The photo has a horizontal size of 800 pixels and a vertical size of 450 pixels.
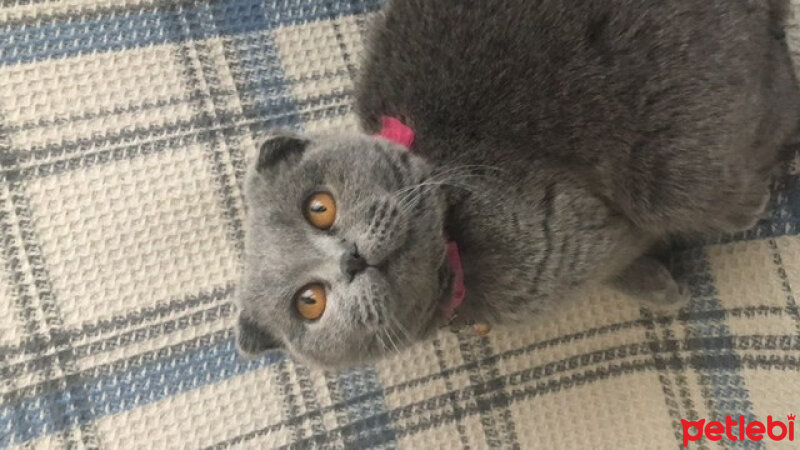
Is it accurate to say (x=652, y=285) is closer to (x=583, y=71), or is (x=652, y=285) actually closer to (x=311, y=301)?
(x=583, y=71)

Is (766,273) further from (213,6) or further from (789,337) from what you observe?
(213,6)

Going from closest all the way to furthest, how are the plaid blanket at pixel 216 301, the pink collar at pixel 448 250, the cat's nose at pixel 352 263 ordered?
the cat's nose at pixel 352 263 < the pink collar at pixel 448 250 < the plaid blanket at pixel 216 301

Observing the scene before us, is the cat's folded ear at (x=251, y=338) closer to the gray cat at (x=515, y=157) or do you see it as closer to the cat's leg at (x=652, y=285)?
the gray cat at (x=515, y=157)

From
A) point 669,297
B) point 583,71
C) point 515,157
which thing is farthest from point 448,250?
point 669,297

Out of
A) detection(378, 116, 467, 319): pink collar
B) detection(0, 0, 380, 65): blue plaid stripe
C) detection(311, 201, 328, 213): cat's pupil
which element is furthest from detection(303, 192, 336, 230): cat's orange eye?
detection(0, 0, 380, 65): blue plaid stripe

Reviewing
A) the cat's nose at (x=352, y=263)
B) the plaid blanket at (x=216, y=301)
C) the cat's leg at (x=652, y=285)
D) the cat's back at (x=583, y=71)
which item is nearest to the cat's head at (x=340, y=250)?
the cat's nose at (x=352, y=263)

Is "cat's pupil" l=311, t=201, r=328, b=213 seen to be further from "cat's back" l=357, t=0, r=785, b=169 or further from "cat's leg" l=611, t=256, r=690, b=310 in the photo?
"cat's leg" l=611, t=256, r=690, b=310

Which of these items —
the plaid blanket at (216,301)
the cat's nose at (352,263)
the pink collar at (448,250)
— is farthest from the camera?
the plaid blanket at (216,301)
